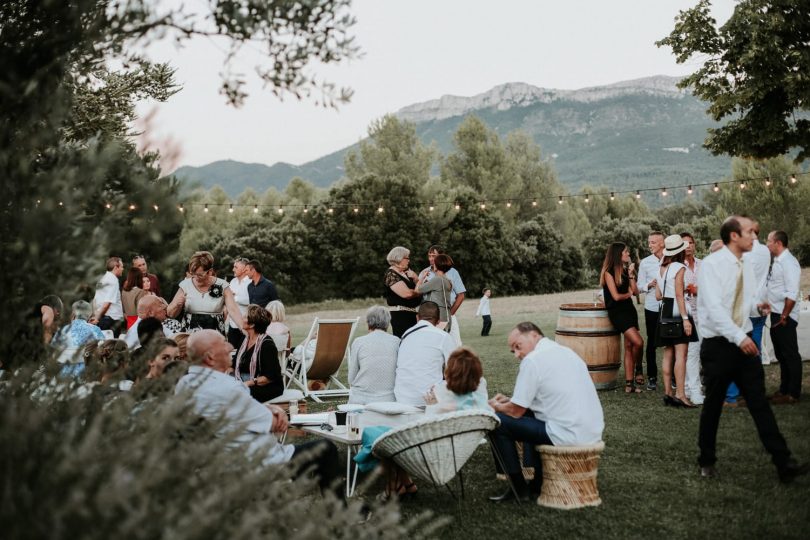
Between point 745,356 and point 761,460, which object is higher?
point 745,356

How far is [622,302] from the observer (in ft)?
28.0

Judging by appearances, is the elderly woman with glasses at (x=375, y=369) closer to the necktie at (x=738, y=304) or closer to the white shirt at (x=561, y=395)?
the white shirt at (x=561, y=395)

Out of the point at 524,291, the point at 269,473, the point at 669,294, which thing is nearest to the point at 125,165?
the point at 269,473

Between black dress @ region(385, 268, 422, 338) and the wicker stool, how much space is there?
3790mm

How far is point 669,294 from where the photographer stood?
26.0 ft

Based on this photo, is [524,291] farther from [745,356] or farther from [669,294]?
[745,356]

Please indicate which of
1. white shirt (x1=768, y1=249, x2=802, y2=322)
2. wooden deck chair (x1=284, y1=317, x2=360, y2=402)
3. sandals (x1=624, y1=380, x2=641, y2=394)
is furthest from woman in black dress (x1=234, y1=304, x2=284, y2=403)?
white shirt (x1=768, y1=249, x2=802, y2=322)

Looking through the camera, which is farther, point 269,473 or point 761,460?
point 761,460

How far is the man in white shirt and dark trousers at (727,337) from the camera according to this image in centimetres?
503

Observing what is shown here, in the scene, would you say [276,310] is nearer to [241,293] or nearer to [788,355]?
[241,293]

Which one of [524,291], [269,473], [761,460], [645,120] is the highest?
[645,120]

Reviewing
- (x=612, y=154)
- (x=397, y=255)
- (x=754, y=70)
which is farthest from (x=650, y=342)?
(x=612, y=154)

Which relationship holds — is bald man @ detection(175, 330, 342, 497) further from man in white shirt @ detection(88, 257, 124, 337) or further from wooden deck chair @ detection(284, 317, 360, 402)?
wooden deck chair @ detection(284, 317, 360, 402)

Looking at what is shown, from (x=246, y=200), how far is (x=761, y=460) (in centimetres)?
5875
